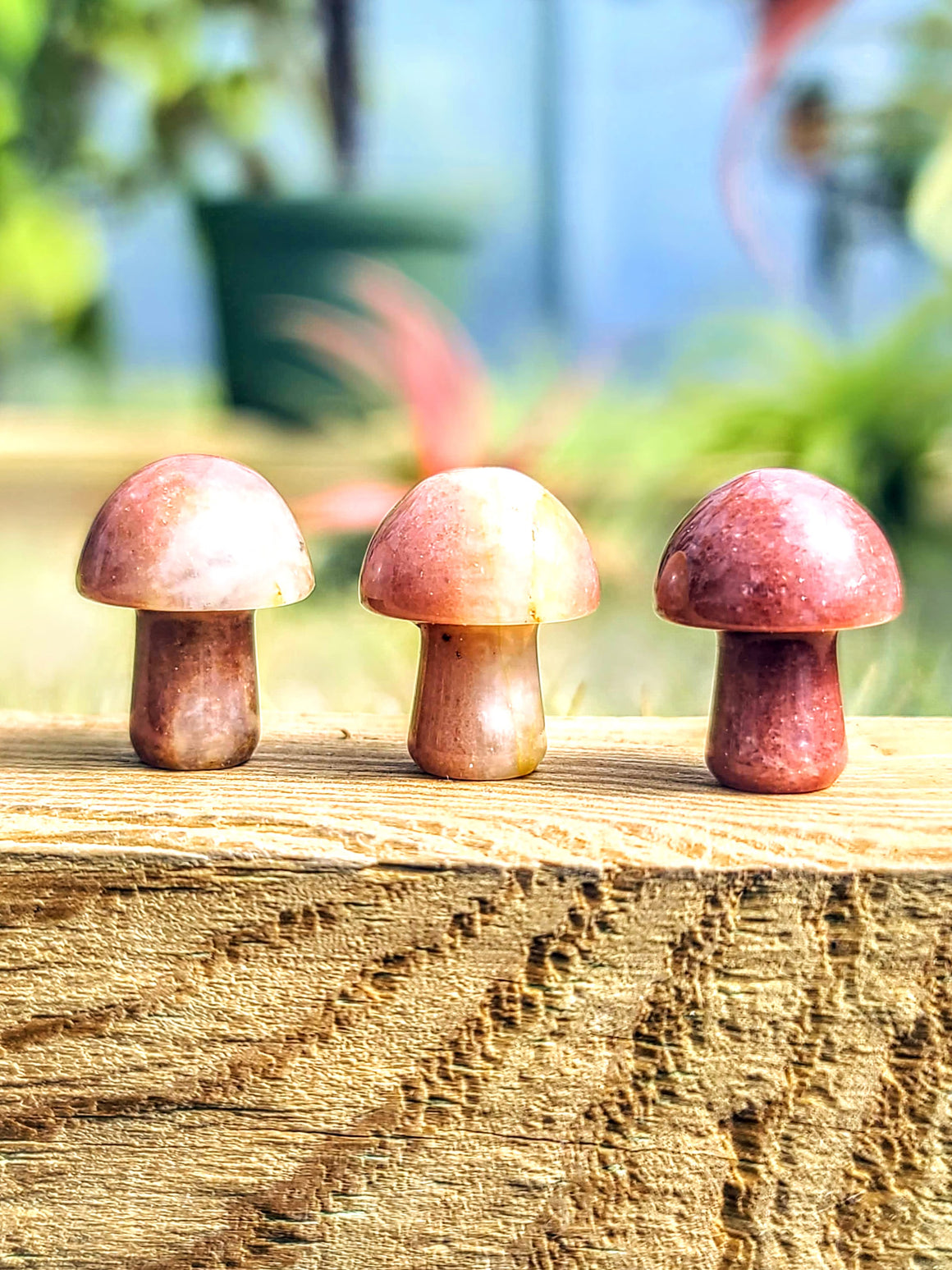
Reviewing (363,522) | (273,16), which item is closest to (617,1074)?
(363,522)

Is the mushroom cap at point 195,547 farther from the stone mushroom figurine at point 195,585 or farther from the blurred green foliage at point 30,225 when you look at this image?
the blurred green foliage at point 30,225

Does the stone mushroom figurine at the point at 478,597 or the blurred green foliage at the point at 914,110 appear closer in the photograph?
the stone mushroom figurine at the point at 478,597

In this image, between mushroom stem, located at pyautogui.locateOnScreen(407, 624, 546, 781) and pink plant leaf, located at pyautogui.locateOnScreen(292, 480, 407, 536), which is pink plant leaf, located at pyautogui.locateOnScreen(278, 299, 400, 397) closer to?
pink plant leaf, located at pyautogui.locateOnScreen(292, 480, 407, 536)

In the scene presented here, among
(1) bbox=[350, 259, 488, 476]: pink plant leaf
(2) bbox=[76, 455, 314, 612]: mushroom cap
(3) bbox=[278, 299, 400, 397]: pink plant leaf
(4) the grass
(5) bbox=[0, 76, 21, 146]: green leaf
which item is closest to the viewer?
(2) bbox=[76, 455, 314, 612]: mushroom cap

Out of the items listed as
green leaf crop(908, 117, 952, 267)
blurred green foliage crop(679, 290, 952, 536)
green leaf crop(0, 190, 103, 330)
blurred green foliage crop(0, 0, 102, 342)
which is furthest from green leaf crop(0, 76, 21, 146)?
green leaf crop(908, 117, 952, 267)

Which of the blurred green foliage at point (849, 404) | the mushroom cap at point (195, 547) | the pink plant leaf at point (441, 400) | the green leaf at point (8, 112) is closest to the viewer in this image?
the mushroom cap at point (195, 547)

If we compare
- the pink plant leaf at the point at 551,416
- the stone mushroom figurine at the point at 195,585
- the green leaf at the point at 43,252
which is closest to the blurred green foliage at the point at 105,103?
the green leaf at the point at 43,252

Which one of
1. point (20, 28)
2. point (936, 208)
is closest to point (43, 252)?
point (20, 28)
